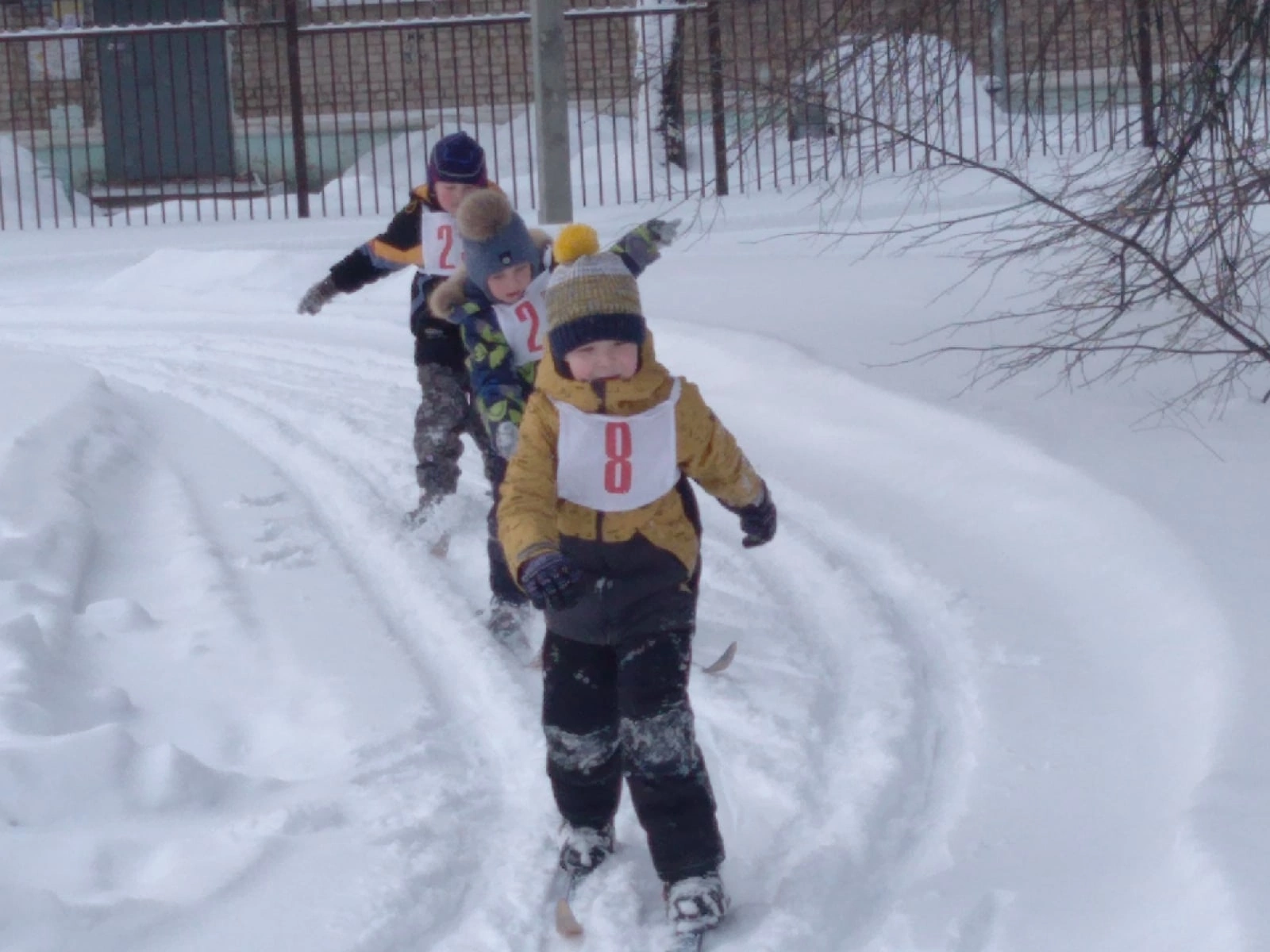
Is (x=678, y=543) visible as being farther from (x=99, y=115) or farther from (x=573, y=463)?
(x=99, y=115)

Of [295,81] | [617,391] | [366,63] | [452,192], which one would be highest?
[366,63]

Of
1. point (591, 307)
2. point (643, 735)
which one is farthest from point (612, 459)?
point (643, 735)

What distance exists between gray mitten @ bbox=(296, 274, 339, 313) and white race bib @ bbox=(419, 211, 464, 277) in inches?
22.3

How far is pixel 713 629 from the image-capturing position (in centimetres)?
455

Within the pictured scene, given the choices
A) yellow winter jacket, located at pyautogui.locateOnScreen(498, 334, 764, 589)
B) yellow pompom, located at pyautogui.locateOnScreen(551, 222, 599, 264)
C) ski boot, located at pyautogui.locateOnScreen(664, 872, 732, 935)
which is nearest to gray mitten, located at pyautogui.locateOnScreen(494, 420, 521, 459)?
yellow pompom, located at pyautogui.locateOnScreen(551, 222, 599, 264)

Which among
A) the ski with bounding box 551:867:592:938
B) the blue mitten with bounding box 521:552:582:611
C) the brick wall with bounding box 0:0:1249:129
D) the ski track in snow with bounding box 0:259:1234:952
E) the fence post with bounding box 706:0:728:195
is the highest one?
the brick wall with bounding box 0:0:1249:129

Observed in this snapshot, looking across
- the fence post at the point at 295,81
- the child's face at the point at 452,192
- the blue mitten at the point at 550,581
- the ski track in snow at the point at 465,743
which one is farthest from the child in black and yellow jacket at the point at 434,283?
the fence post at the point at 295,81

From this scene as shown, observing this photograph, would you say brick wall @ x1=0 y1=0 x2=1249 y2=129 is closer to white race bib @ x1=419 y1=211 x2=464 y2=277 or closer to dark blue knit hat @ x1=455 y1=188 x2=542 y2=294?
white race bib @ x1=419 y1=211 x2=464 y2=277

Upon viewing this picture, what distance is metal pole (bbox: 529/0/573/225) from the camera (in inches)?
376

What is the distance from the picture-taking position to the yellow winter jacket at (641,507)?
9.68 ft

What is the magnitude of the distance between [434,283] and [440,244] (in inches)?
5.8

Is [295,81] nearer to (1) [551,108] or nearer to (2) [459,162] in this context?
(1) [551,108]

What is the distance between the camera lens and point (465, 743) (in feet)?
12.3

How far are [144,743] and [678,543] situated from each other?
144cm
